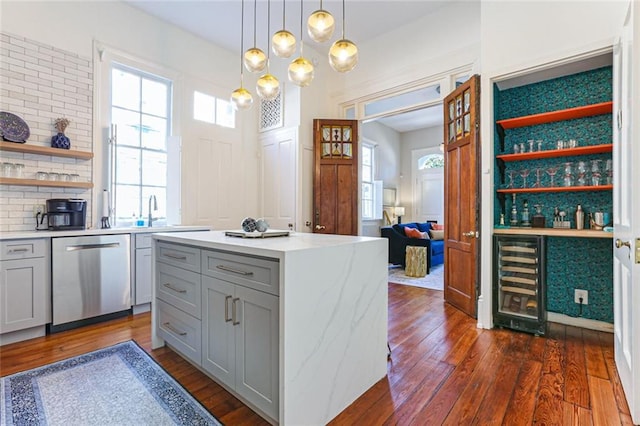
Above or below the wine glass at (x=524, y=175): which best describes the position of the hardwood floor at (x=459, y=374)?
below

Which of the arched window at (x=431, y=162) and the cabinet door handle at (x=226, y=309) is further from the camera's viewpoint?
the arched window at (x=431, y=162)

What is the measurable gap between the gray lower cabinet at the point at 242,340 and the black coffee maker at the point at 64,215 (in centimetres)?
213

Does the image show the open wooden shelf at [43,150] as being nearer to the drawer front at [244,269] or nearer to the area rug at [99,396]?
the area rug at [99,396]

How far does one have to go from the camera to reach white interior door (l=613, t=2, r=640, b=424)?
1.59 metres

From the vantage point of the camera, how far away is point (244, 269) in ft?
5.34

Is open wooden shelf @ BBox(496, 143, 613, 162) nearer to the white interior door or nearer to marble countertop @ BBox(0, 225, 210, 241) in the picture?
the white interior door

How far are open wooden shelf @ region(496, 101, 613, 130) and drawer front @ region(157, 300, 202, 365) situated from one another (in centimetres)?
329

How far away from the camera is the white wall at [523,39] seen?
2.51 m

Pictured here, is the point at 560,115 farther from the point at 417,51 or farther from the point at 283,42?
the point at 283,42

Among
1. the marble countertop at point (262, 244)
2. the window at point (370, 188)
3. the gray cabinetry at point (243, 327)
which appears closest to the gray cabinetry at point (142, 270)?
the marble countertop at point (262, 244)

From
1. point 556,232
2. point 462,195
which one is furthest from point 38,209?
point 556,232

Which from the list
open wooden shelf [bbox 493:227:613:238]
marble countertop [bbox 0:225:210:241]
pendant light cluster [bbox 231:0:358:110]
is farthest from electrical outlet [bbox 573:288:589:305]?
marble countertop [bbox 0:225:210:241]

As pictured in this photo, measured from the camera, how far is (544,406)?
1738 millimetres

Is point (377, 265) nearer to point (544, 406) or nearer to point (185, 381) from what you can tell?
point (544, 406)
